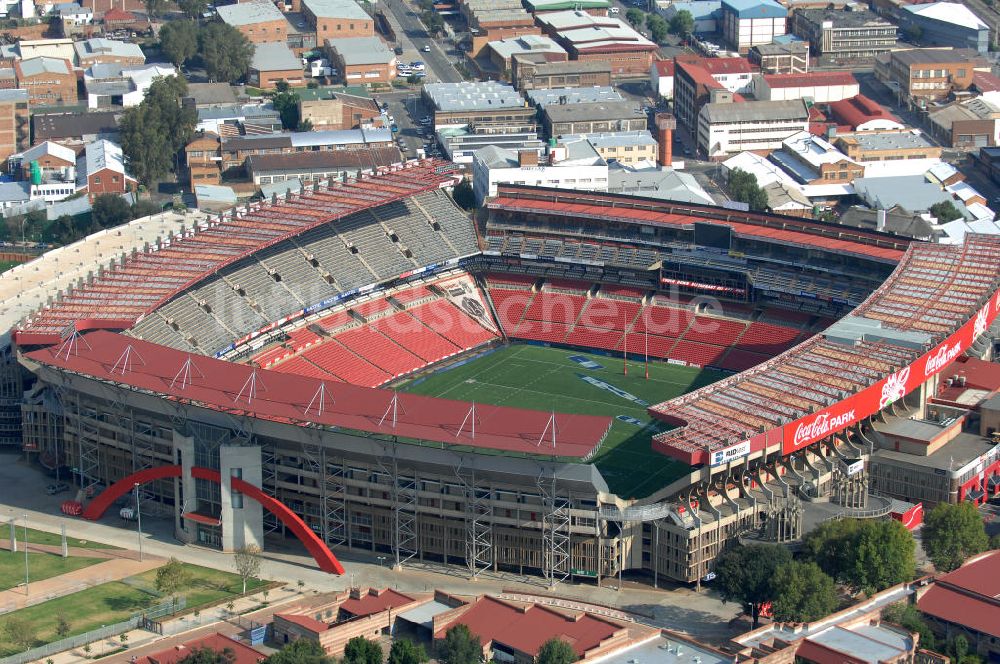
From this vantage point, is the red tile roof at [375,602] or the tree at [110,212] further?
the tree at [110,212]

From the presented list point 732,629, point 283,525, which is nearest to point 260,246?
point 283,525

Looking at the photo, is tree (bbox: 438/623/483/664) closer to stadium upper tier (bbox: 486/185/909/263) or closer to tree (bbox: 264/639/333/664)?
tree (bbox: 264/639/333/664)

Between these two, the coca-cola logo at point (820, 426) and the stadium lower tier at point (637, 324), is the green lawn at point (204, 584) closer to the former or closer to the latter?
the coca-cola logo at point (820, 426)

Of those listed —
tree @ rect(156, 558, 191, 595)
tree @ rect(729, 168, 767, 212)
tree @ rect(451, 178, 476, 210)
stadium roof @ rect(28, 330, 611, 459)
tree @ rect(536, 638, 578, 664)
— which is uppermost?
tree @ rect(451, 178, 476, 210)

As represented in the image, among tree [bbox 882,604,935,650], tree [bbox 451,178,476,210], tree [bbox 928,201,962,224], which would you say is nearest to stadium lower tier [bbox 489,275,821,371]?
tree [bbox 451,178,476,210]

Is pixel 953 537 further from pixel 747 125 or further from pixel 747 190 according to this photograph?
pixel 747 125

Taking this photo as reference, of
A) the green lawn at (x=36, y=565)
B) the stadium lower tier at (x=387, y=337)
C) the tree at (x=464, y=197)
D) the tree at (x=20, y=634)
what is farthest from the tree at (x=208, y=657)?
the tree at (x=464, y=197)

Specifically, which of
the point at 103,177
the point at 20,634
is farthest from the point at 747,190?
the point at 20,634
